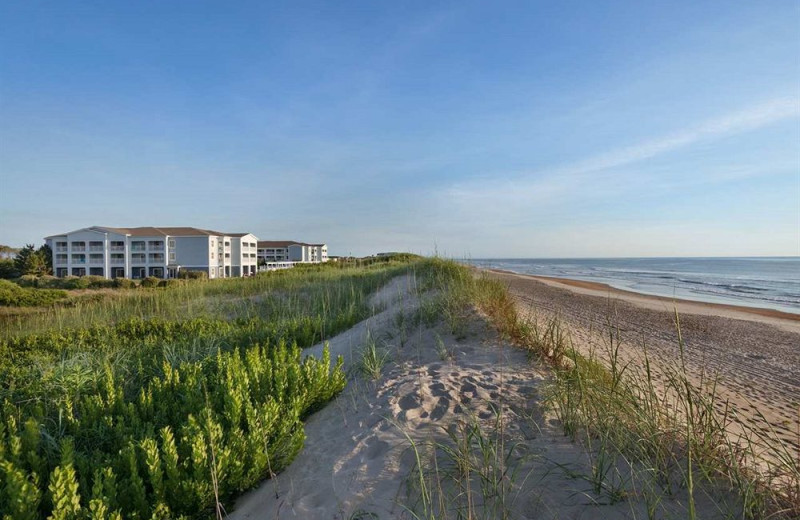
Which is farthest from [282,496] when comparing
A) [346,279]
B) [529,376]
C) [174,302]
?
[346,279]

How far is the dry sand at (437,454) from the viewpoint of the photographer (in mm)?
2428

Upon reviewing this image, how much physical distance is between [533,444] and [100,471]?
3014 mm

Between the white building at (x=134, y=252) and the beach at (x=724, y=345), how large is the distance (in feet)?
175

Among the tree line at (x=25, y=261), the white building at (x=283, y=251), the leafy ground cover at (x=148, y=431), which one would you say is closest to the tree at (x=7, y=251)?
the tree line at (x=25, y=261)

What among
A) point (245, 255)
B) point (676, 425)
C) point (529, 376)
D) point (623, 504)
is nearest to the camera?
point (623, 504)

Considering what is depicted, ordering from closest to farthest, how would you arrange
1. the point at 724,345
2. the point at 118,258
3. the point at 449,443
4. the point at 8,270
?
the point at 449,443 → the point at 724,345 → the point at 8,270 → the point at 118,258

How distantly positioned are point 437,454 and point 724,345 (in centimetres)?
945

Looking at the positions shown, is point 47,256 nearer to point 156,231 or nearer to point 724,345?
point 156,231

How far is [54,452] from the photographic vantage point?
298 cm

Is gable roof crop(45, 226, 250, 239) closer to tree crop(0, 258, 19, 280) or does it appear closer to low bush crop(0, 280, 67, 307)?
tree crop(0, 258, 19, 280)

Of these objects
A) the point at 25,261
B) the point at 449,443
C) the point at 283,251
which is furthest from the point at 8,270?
the point at 449,443

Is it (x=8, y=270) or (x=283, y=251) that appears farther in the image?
(x=283, y=251)

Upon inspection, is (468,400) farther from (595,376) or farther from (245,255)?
(245,255)

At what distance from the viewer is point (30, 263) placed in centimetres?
4816
